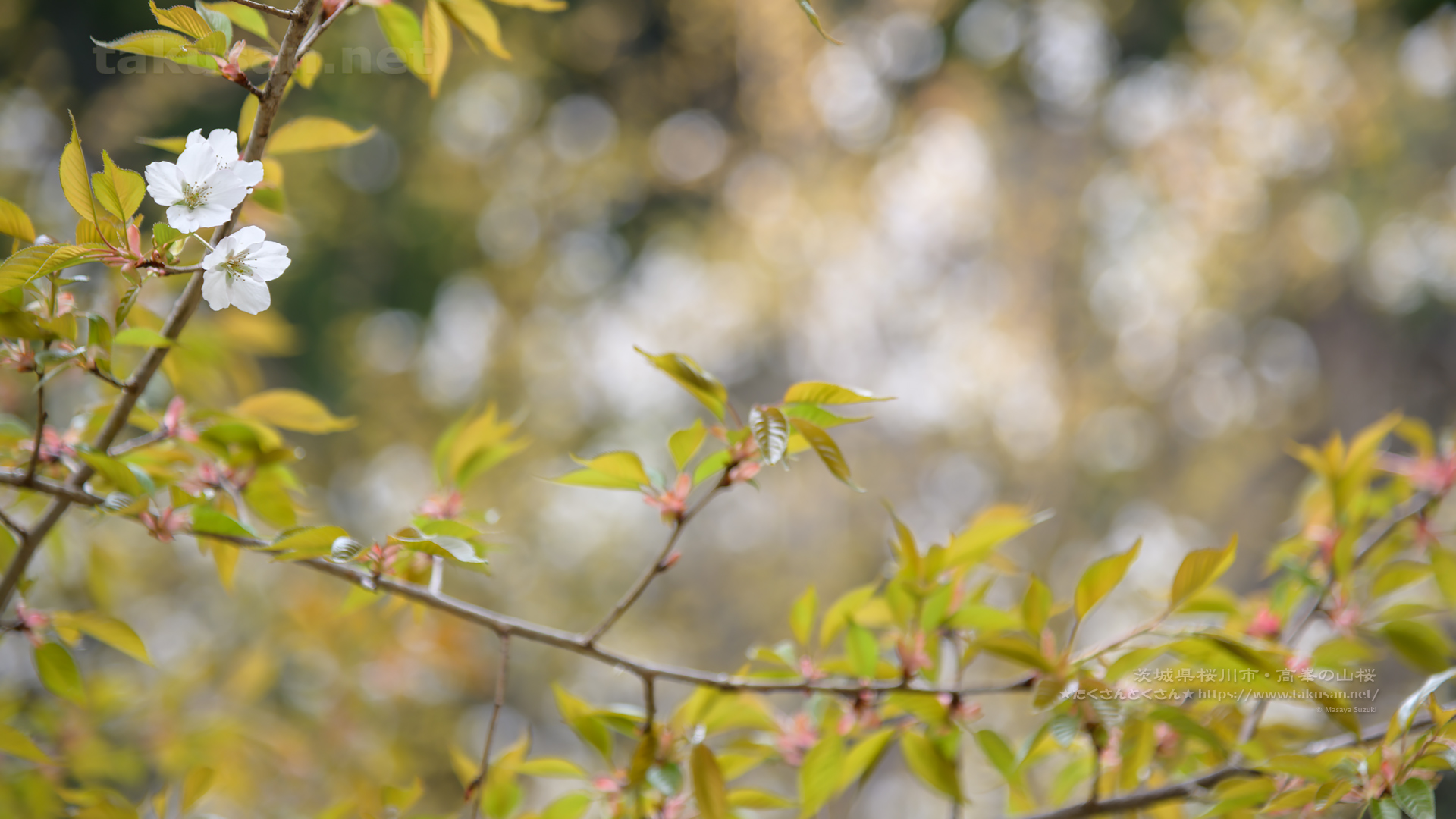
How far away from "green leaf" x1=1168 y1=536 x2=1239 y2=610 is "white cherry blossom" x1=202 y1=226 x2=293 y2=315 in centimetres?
44

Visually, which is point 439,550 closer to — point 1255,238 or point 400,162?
point 400,162

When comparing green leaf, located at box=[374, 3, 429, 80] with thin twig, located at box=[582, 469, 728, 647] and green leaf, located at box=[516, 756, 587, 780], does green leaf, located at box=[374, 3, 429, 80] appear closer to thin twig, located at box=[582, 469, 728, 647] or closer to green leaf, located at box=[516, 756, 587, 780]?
thin twig, located at box=[582, 469, 728, 647]

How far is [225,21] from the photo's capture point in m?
0.35

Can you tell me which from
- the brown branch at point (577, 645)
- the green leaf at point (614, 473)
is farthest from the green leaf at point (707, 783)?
the green leaf at point (614, 473)

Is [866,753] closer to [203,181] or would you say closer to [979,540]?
[979,540]

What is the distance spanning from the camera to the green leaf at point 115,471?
354 mm

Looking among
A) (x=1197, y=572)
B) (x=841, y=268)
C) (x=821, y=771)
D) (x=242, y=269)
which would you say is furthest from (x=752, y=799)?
(x=841, y=268)

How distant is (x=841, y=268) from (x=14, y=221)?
2087 mm

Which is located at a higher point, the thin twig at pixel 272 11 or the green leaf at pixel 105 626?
the thin twig at pixel 272 11

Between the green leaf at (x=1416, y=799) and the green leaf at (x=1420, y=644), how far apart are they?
0.16m

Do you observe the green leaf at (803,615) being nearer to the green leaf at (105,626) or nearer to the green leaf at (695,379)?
the green leaf at (695,379)

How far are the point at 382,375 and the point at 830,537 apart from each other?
1.31 m

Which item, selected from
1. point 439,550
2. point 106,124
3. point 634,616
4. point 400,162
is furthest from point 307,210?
point 439,550

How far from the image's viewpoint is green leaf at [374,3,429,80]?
0.39m
